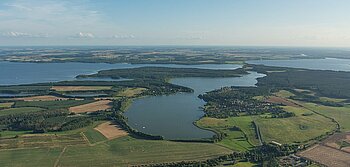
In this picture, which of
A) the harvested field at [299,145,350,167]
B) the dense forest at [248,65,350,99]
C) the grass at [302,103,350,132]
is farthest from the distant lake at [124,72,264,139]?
the dense forest at [248,65,350,99]

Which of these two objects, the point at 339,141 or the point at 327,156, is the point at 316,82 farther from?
the point at 327,156

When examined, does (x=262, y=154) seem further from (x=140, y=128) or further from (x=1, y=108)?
(x=1, y=108)

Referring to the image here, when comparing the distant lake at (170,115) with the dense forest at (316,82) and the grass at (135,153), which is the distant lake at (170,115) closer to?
the grass at (135,153)

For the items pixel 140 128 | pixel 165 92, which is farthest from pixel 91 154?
pixel 165 92

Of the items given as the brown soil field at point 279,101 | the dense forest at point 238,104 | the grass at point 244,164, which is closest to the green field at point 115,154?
the grass at point 244,164

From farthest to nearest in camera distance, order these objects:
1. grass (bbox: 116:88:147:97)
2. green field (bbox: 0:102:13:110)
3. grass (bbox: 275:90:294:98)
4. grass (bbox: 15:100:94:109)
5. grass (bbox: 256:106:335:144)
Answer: grass (bbox: 275:90:294:98), grass (bbox: 116:88:147:97), grass (bbox: 15:100:94:109), green field (bbox: 0:102:13:110), grass (bbox: 256:106:335:144)

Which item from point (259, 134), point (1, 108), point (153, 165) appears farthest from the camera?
point (1, 108)

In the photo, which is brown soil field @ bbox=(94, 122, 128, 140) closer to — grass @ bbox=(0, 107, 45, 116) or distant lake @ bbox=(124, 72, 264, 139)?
distant lake @ bbox=(124, 72, 264, 139)
